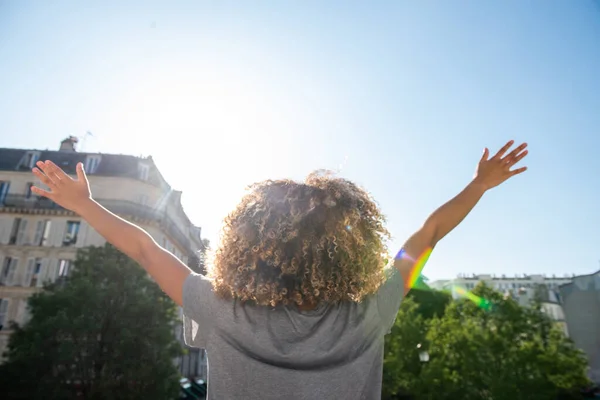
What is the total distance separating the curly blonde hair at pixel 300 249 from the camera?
1.64m

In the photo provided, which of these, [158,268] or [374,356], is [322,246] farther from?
[158,268]

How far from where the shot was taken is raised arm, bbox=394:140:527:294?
1.97m

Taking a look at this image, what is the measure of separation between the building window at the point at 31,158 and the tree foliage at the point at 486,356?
31.8 metres

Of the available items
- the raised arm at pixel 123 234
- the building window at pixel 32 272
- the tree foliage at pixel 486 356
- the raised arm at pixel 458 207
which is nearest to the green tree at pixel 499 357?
the tree foliage at pixel 486 356

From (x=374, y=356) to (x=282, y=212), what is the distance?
2.36 feet

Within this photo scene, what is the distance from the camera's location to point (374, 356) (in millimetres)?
1656

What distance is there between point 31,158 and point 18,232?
7.60 meters

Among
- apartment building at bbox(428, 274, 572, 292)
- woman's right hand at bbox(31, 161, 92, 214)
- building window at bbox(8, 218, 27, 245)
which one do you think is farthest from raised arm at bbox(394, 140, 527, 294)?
apartment building at bbox(428, 274, 572, 292)

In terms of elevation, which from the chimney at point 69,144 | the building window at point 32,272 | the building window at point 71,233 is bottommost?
the building window at point 32,272

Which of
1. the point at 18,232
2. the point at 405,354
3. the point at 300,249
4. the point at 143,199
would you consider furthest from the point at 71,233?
the point at 300,249

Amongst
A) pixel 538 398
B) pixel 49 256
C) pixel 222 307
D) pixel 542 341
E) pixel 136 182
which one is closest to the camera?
pixel 222 307

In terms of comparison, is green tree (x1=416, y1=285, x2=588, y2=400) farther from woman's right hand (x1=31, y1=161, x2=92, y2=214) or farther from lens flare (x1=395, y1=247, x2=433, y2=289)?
woman's right hand (x1=31, y1=161, x2=92, y2=214)

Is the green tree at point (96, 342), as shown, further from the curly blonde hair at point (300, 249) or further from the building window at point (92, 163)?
the curly blonde hair at point (300, 249)

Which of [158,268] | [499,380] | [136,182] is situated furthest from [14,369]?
Result: [499,380]
